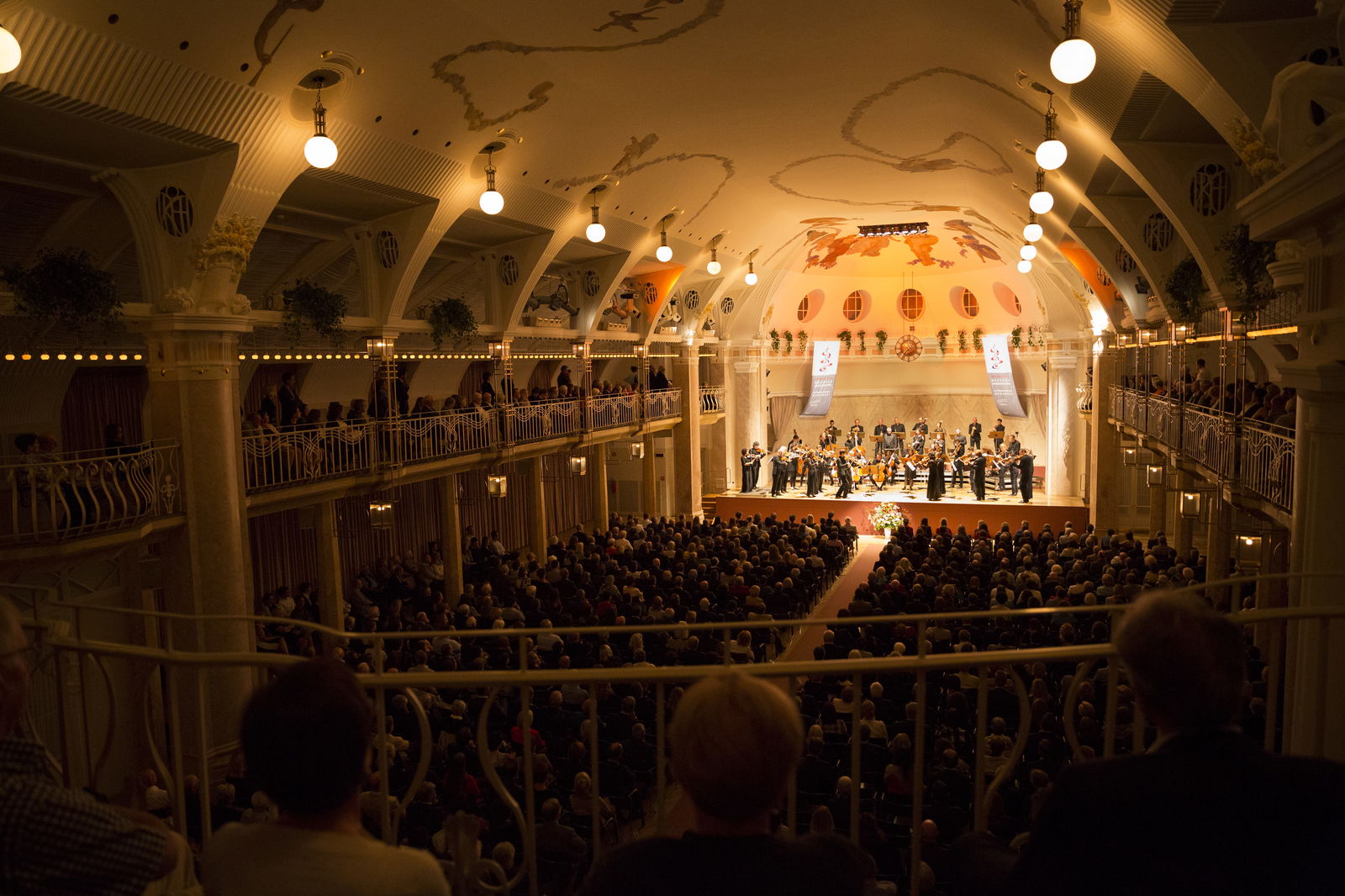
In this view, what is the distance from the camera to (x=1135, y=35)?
23.8 ft

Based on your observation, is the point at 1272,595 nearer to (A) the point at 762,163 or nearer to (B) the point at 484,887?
(A) the point at 762,163

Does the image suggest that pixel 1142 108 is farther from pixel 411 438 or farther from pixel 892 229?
pixel 892 229

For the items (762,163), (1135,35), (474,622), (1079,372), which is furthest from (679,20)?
(1079,372)

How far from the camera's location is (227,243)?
10.1m

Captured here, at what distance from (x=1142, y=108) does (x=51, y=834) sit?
1022 centimetres

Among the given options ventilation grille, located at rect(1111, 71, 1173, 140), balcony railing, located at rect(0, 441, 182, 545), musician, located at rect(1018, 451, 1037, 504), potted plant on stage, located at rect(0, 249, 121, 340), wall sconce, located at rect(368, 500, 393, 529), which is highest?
ventilation grille, located at rect(1111, 71, 1173, 140)

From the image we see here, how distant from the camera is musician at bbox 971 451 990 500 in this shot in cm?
2570

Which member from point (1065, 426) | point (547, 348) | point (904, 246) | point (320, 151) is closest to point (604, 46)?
point (320, 151)

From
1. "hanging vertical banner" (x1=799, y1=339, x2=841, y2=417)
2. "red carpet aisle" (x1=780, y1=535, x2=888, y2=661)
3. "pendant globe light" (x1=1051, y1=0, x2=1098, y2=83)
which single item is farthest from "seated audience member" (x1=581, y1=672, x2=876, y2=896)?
"hanging vertical banner" (x1=799, y1=339, x2=841, y2=417)

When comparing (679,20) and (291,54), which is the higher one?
(679,20)

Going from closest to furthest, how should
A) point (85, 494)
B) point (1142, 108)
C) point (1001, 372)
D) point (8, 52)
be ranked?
1. point (8, 52)
2. point (1142, 108)
3. point (85, 494)
4. point (1001, 372)

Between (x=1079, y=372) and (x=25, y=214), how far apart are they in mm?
26053

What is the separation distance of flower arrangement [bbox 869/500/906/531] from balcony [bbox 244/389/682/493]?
749cm

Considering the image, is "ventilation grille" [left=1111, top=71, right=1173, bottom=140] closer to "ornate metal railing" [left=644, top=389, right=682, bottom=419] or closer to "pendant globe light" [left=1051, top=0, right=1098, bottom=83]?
"pendant globe light" [left=1051, top=0, right=1098, bottom=83]
